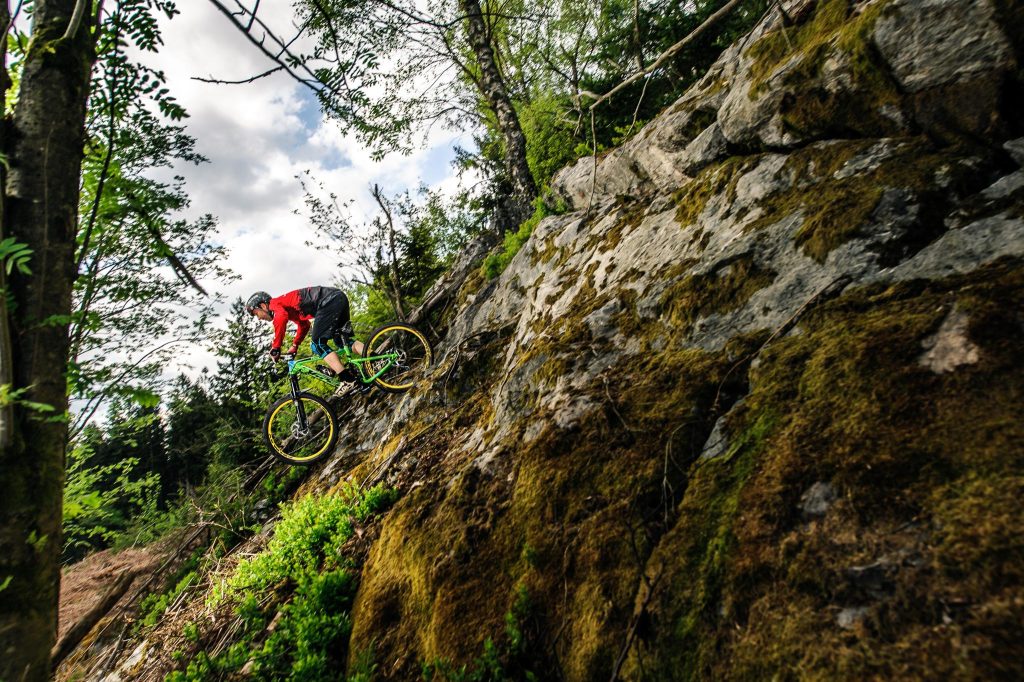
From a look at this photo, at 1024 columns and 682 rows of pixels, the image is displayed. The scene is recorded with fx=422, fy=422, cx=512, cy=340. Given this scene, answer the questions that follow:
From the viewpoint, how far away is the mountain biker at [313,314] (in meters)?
6.83

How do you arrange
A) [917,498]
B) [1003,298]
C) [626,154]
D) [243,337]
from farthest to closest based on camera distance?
1. [243,337]
2. [626,154]
3. [1003,298]
4. [917,498]

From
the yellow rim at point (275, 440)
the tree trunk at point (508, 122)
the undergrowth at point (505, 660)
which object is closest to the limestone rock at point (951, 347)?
the undergrowth at point (505, 660)

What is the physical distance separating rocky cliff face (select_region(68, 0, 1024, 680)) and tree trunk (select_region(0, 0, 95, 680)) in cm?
174

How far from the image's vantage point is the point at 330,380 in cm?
714

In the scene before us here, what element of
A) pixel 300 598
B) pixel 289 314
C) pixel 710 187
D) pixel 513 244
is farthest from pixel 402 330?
pixel 710 187

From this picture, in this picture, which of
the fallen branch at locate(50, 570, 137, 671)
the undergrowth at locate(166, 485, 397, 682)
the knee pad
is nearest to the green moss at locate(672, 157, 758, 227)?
the undergrowth at locate(166, 485, 397, 682)

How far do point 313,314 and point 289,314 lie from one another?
0.37 m

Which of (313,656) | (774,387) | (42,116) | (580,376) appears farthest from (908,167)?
(313,656)

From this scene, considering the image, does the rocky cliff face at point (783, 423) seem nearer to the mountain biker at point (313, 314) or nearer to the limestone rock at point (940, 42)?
the limestone rock at point (940, 42)

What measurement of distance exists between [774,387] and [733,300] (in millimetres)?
865

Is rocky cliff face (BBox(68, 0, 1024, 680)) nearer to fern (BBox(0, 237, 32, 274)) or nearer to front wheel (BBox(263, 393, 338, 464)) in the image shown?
fern (BBox(0, 237, 32, 274))

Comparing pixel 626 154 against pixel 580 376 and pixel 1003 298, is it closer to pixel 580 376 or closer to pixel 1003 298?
pixel 580 376

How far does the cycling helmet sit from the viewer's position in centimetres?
693

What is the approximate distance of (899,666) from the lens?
1.14 meters
